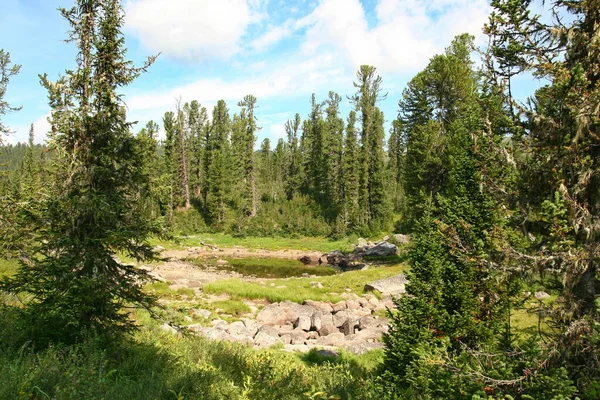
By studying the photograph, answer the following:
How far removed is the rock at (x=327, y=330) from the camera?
17500 mm

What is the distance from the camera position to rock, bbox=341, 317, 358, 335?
17625 mm

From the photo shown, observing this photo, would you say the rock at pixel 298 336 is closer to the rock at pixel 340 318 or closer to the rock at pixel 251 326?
the rock at pixel 251 326

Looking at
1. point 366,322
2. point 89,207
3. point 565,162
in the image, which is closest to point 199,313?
point 366,322

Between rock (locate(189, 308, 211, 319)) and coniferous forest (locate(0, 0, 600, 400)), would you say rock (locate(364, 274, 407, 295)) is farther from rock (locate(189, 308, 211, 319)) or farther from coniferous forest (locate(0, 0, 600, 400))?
rock (locate(189, 308, 211, 319))

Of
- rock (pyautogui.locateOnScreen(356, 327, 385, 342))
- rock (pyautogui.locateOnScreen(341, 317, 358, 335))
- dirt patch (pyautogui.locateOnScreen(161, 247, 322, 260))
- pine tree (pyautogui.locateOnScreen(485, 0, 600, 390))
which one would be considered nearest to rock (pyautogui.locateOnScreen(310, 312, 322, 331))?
rock (pyautogui.locateOnScreen(341, 317, 358, 335))

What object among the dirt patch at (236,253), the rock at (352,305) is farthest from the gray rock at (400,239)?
the rock at (352,305)

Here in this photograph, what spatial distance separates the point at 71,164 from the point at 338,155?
54765 millimetres

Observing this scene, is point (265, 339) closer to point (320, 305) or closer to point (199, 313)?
point (199, 313)

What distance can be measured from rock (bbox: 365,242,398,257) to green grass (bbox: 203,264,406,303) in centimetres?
1322

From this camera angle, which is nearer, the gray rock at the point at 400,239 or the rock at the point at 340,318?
the rock at the point at 340,318

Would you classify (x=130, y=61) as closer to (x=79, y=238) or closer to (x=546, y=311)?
(x=79, y=238)

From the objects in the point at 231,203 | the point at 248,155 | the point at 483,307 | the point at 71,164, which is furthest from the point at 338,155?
the point at 71,164

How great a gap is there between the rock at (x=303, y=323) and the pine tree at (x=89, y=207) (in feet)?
35.3

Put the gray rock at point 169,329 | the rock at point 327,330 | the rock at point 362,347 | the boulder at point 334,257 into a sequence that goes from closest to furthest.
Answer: the gray rock at point 169,329 → the rock at point 362,347 → the rock at point 327,330 → the boulder at point 334,257
